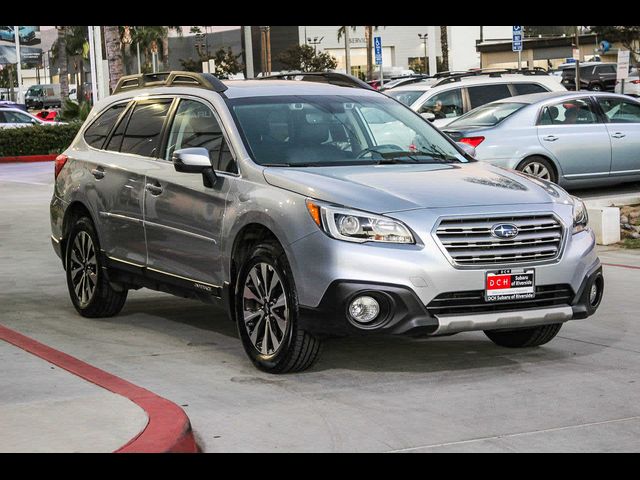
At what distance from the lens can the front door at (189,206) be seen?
28.0 feet

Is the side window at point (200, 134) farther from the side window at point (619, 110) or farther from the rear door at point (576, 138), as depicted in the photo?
the side window at point (619, 110)

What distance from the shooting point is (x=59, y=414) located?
6.52 m

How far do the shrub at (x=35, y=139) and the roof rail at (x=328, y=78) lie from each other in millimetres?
26909

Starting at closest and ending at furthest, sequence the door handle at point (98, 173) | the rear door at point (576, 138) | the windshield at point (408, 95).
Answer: the door handle at point (98, 173), the rear door at point (576, 138), the windshield at point (408, 95)

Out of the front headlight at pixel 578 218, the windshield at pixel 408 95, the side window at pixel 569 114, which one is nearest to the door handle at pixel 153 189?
the front headlight at pixel 578 218

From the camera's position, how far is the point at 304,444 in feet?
20.9

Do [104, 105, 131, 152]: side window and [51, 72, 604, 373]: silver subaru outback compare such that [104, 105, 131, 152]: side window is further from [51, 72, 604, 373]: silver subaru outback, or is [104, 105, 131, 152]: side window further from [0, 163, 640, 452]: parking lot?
[0, 163, 640, 452]: parking lot

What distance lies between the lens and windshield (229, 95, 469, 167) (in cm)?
859

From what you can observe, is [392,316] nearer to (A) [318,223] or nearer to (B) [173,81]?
(A) [318,223]

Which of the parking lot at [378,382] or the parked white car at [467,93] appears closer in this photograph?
the parking lot at [378,382]

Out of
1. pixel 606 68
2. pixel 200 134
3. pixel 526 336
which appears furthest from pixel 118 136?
pixel 606 68
